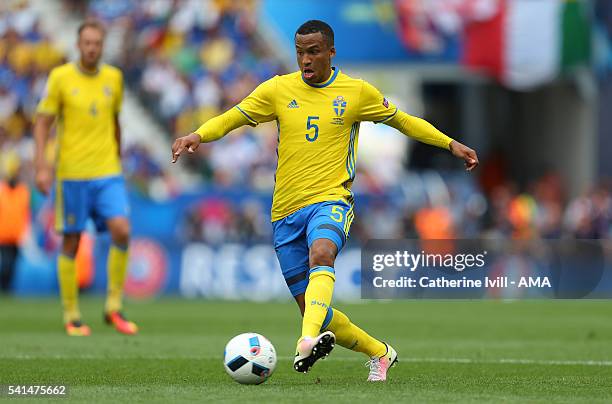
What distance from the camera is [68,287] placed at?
12109 millimetres

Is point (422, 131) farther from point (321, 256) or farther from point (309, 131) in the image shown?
point (321, 256)

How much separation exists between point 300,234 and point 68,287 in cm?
450

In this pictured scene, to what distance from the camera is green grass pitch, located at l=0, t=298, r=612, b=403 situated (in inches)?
297

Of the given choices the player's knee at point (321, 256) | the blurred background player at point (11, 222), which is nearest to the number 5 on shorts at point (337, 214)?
the player's knee at point (321, 256)

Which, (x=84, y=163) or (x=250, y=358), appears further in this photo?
(x=84, y=163)

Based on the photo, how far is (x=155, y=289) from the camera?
20.6 metres

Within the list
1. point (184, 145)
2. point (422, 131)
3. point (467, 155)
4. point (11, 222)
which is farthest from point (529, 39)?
point (184, 145)

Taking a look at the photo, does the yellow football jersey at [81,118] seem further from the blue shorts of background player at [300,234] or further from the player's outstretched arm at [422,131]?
the player's outstretched arm at [422,131]

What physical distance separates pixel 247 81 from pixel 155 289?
6483 mm

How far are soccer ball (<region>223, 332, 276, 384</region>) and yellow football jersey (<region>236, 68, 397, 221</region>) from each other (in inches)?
36.8

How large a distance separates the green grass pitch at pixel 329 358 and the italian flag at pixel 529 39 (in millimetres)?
10963

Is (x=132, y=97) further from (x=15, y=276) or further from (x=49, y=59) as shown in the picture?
(x=15, y=276)

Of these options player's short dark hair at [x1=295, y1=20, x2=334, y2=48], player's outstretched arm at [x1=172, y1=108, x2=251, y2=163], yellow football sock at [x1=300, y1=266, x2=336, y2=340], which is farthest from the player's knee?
player's short dark hair at [x1=295, y1=20, x2=334, y2=48]

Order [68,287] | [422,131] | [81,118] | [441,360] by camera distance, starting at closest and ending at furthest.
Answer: [422,131] → [441,360] → [81,118] → [68,287]
